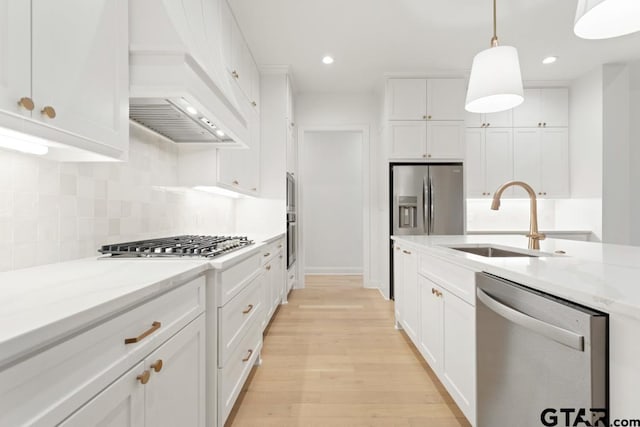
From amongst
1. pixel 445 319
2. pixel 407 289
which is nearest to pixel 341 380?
pixel 445 319

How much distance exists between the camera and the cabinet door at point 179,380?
0.95 meters

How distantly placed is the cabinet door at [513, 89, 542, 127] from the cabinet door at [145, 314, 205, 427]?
4.70 metres

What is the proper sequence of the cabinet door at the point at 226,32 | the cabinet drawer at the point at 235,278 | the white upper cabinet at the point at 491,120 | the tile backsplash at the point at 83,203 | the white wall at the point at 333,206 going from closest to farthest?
1. the tile backsplash at the point at 83,203
2. the cabinet drawer at the point at 235,278
3. the cabinet door at the point at 226,32
4. the white upper cabinet at the point at 491,120
5. the white wall at the point at 333,206

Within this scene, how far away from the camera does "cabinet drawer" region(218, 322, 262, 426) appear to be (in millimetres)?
1438

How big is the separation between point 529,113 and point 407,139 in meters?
1.77

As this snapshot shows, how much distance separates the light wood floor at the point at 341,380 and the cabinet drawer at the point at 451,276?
0.67 metres

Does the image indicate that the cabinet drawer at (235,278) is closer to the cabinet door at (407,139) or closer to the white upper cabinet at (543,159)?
the cabinet door at (407,139)

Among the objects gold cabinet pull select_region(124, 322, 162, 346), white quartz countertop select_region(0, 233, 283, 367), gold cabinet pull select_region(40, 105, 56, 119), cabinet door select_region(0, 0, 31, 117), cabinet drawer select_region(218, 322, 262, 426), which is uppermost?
cabinet door select_region(0, 0, 31, 117)

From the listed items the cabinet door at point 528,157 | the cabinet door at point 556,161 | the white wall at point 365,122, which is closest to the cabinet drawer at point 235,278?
the white wall at point 365,122

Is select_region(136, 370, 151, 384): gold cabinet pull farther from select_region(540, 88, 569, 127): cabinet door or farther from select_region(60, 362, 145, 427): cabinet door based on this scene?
select_region(540, 88, 569, 127): cabinet door

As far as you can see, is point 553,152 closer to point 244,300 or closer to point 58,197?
point 244,300

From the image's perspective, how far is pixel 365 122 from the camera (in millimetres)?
4801

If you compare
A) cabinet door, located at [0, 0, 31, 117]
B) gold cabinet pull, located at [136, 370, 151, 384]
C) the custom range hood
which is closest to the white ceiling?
the custom range hood

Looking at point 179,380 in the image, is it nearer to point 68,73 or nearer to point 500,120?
point 68,73
